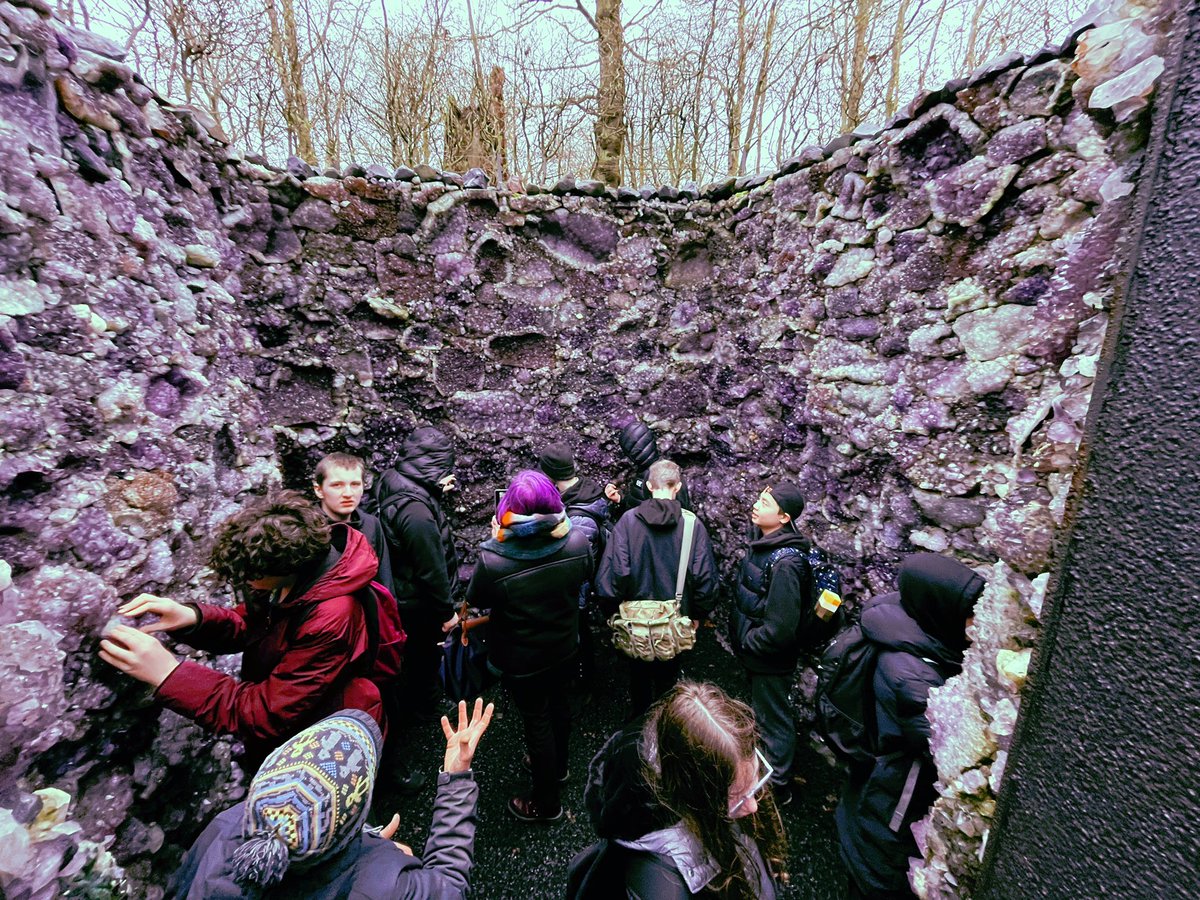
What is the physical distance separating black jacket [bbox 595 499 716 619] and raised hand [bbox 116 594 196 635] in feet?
5.73

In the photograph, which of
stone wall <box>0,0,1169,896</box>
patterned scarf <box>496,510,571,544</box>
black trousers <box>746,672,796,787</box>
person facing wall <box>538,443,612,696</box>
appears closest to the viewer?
stone wall <box>0,0,1169,896</box>

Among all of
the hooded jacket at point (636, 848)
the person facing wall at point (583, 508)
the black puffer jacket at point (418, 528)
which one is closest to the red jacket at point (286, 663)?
the black puffer jacket at point (418, 528)

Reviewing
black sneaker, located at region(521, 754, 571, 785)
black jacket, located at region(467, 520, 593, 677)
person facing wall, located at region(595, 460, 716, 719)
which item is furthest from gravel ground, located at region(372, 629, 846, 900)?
black jacket, located at region(467, 520, 593, 677)

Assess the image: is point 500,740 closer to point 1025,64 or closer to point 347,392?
point 347,392

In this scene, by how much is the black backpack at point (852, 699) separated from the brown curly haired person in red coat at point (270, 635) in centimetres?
173

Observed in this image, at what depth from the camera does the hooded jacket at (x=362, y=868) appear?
1.00 m

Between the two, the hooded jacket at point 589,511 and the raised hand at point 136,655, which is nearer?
the raised hand at point 136,655

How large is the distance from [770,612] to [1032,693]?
1.36 meters

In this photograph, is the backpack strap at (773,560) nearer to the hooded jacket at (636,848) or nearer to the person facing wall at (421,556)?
the hooded jacket at (636,848)

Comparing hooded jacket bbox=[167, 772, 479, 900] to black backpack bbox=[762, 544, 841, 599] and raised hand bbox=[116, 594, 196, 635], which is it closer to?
raised hand bbox=[116, 594, 196, 635]

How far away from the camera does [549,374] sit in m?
3.68

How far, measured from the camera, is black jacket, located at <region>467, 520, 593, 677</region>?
2115mm

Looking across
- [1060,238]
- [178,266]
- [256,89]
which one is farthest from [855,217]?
[256,89]

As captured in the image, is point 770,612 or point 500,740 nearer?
point 770,612
